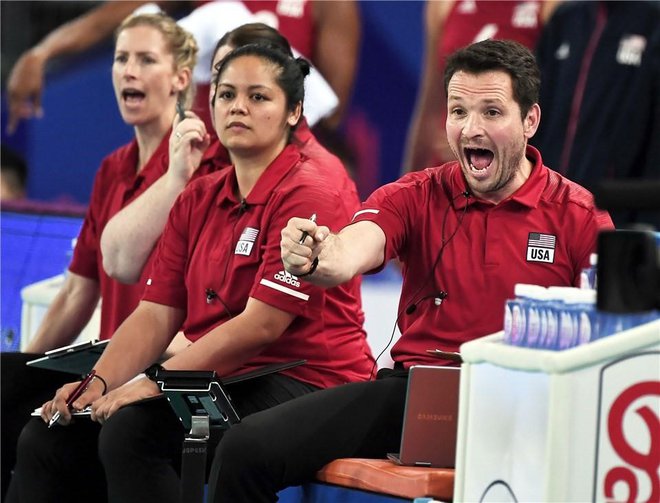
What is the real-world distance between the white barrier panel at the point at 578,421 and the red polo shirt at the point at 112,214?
5.98 feet

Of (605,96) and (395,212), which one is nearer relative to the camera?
(395,212)

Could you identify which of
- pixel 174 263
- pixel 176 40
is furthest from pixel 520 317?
pixel 176 40

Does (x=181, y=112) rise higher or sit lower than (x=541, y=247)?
higher

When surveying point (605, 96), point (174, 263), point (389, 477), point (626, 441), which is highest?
point (605, 96)

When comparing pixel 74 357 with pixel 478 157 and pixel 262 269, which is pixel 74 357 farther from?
pixel 478 157

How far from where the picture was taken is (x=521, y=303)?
233cm

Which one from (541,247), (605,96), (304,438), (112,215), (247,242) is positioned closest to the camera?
(304,438)

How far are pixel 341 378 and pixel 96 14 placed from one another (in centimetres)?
389

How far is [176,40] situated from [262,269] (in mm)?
1262

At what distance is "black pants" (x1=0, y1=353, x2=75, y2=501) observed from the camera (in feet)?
12.9

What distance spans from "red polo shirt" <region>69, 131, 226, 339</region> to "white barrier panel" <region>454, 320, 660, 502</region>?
1.82m

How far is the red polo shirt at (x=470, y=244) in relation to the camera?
2943mm

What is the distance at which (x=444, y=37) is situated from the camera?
5.61 meters

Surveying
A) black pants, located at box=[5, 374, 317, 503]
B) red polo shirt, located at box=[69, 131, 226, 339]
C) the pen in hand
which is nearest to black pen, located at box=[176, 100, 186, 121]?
red polo shirt, located at box=[69, 131, 226, 339]
